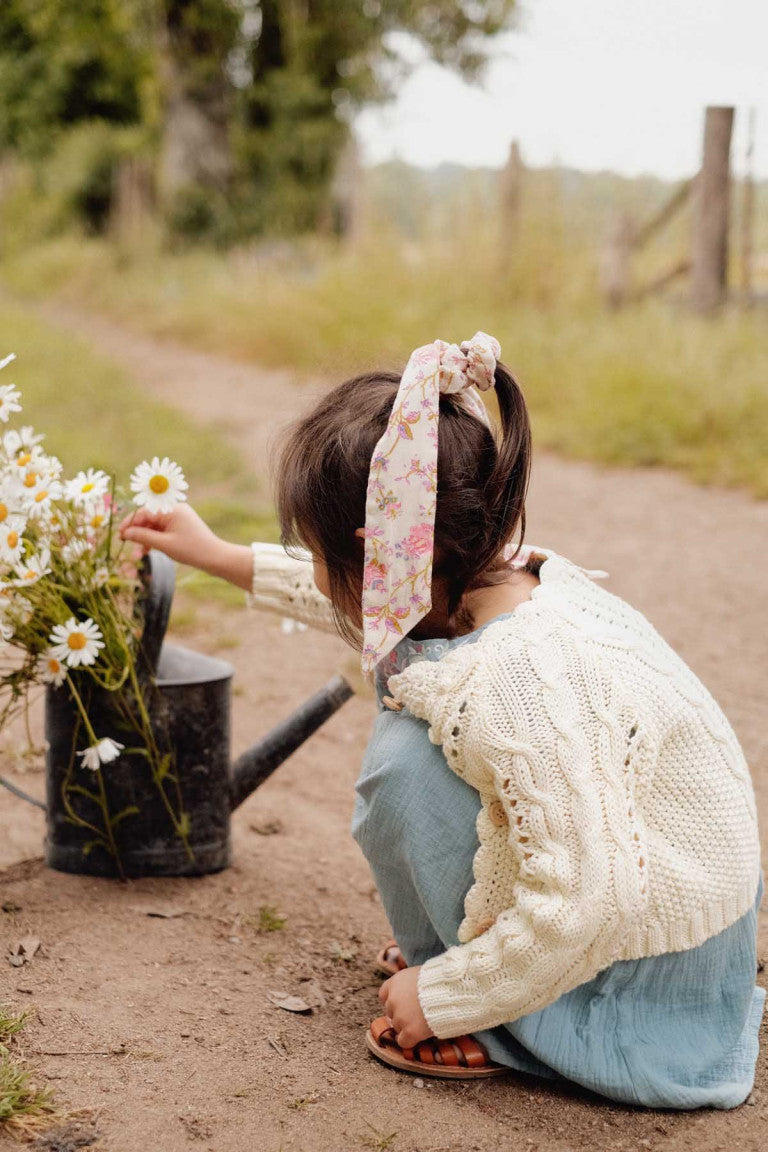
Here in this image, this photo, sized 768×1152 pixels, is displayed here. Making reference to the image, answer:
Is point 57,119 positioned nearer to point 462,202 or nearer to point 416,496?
point 462,202

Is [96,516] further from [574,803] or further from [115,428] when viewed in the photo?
[115,428]

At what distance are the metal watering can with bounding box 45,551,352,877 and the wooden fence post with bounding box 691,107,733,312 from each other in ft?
18.8

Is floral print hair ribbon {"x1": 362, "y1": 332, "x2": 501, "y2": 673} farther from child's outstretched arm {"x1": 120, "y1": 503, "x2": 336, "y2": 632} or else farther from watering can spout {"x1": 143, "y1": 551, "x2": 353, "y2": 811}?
watering can spout {"x1": 143, "y1": 551, "x2": 353, "y2": 811}

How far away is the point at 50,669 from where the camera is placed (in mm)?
2027

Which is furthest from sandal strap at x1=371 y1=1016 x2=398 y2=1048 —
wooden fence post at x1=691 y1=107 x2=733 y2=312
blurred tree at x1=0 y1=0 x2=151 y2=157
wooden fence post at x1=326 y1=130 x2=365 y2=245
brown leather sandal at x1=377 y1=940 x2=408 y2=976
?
blurred tree at x1=0 y1=0 x2=151 y2=157

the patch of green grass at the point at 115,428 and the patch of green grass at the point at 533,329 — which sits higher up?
the patch of green grass at the point at 533,329

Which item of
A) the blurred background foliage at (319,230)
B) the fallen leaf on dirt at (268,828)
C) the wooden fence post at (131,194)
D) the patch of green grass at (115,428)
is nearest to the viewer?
the fallen leaf on dirt at (268,828)

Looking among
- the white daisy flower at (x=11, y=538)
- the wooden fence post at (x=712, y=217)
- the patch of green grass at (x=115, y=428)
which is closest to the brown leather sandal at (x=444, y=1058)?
the white daisy flower at (x=11, y=538)

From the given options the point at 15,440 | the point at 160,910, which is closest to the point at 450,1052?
the point at 160,910

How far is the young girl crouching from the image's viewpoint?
4.97 feet

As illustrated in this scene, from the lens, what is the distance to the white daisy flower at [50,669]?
2016mm

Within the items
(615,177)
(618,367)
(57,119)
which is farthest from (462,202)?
(57,119)

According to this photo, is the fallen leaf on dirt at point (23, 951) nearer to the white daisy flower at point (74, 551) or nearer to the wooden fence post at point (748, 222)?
the white daisy flower at point (74, 551)

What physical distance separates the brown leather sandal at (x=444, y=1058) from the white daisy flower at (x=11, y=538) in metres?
0.89
